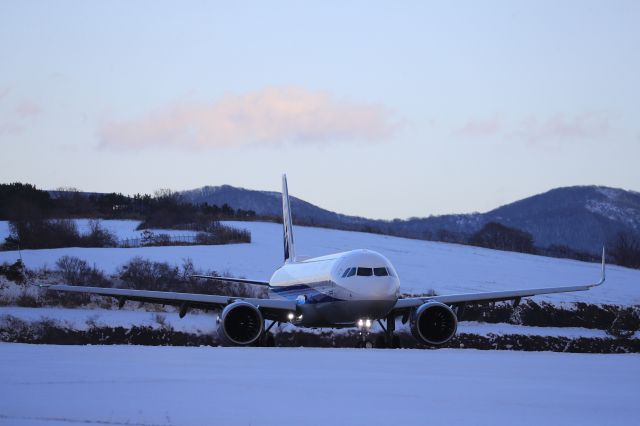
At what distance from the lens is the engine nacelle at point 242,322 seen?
32688 millimetres

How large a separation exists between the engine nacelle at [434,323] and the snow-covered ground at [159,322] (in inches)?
451

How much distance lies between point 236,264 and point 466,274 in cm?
1939

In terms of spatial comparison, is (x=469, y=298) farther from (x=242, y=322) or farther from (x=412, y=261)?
(x=412, y=261)

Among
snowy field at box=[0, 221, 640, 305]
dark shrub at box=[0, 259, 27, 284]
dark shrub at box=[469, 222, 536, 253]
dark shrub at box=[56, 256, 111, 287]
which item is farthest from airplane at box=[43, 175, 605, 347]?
dark shrub at box=[469, 222, 536, 253]

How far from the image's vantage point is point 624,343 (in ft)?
151

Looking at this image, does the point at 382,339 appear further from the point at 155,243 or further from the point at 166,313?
the point at 155,243

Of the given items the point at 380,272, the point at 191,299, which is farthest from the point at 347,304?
the point at 191,299

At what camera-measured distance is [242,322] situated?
3309cm

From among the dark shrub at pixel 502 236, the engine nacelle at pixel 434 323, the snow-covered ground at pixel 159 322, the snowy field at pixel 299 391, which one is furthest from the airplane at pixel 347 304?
the dark shrub at pixel 502 236

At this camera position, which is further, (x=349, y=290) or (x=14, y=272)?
(x=14, y=272)

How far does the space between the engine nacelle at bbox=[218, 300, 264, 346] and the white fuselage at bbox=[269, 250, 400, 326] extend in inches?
97.5

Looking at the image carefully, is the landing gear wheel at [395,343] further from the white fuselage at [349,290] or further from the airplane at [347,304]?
the white fuselage at [349,290]

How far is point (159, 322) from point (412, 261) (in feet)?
138

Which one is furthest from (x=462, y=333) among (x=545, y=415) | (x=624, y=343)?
(x=545, y=415)
